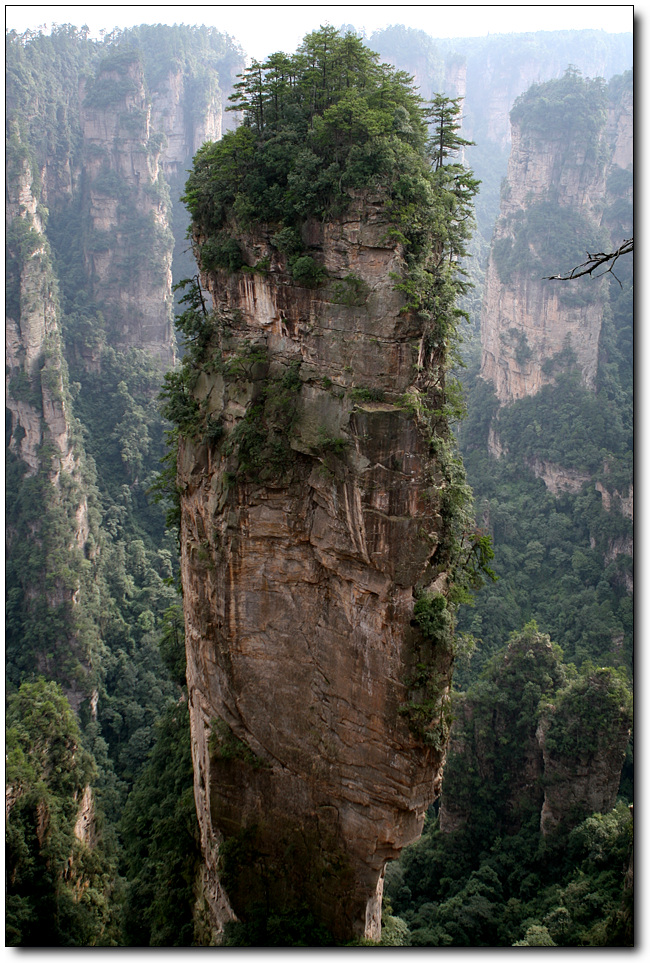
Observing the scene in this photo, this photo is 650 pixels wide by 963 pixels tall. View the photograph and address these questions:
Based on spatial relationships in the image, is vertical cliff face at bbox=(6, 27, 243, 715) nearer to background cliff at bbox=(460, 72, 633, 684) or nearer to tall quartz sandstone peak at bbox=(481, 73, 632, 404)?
background cliff at bbox=(460, 72, 633, 684)

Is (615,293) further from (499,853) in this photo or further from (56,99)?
(56,99)

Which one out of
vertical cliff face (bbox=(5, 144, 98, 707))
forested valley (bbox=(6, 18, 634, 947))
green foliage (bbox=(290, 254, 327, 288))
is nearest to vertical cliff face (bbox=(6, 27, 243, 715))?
vertical cliff face (bbox=(5, 144, 98, 707))

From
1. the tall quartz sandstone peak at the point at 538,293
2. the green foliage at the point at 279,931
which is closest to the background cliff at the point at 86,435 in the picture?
the green foliage at the point at 279,931

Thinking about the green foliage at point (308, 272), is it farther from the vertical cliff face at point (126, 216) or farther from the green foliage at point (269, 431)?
the vertical cliff face at point (126, 216)

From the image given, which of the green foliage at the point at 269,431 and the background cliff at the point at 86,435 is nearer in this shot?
the green foliage at the point at 269,431

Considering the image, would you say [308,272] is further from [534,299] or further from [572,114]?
[572,114]

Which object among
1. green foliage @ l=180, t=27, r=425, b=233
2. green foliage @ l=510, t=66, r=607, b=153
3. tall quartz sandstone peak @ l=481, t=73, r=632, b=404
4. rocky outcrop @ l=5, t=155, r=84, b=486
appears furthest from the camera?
green foliage @ l=510, t=66, r=607, b=153

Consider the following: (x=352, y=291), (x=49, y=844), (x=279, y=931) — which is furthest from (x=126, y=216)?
(x=279, y=931)
